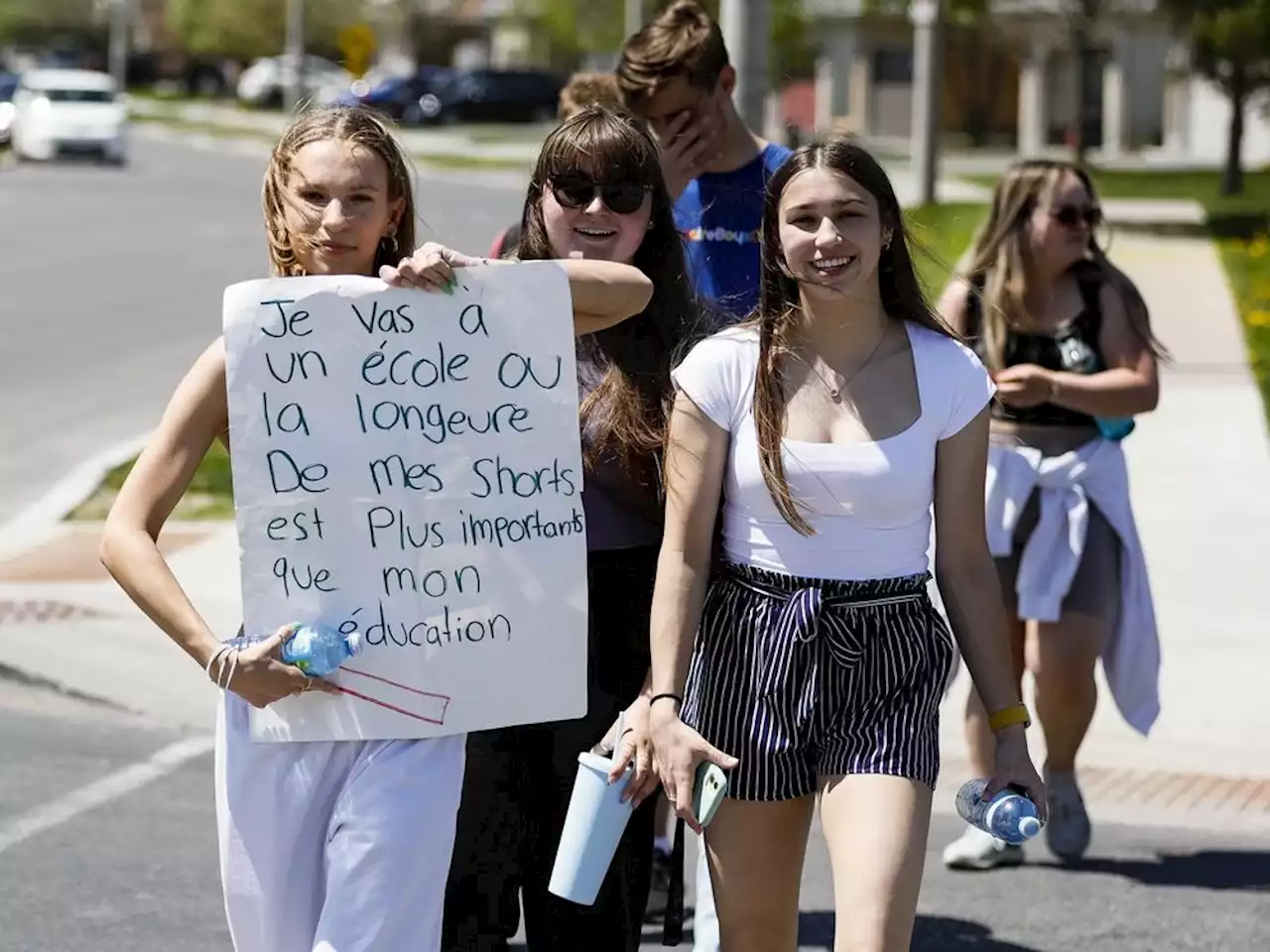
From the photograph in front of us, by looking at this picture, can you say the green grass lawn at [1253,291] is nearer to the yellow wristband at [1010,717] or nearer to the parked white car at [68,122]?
the yellow wristband at [1010,717]

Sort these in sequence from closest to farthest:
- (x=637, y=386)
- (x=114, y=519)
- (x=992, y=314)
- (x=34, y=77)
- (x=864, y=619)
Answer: (x=114, y=519) → (x=864, y=619) → (x=637, y=386) → (x=992, y=314) → (x=34, y=77)

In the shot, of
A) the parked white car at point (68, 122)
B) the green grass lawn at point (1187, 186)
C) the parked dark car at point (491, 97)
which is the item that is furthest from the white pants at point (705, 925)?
the parked dark car at point (491, 97)

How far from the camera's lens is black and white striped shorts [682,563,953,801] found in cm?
373

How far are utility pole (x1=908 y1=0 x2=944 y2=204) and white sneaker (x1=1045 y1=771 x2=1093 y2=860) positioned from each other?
21.0 meters

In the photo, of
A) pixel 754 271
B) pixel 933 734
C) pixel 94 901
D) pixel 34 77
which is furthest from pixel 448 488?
pixel 34 77

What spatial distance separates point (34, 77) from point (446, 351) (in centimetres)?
4219

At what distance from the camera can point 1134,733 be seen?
7.38 m

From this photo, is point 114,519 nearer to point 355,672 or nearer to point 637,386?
point 355,672

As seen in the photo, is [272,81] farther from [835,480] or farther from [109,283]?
[835,480]

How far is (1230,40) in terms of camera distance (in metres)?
28.5

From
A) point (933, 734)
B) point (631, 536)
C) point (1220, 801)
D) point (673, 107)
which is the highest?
point (673, 107)

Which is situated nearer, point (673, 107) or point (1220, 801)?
point (673, 107)

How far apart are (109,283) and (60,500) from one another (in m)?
10.3

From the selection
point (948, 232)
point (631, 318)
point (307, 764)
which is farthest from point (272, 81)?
point (307, 764)
